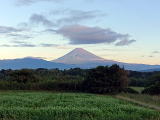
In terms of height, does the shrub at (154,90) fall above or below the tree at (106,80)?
below

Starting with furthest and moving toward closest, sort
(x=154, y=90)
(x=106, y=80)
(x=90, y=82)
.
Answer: (x=90, y=82)
(x=106, y=80)
(x=154, y=90)

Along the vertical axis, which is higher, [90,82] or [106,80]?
[106,80]

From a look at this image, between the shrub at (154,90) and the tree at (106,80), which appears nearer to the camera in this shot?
the shrub at (154,90)

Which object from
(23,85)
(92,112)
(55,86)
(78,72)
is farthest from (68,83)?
(92,112)

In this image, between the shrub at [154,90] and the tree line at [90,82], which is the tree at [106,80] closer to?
the tree line at [90,82]

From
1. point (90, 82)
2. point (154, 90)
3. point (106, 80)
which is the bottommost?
point (154, 90)

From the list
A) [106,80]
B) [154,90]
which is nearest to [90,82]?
[106,80]

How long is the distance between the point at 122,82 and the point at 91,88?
4.37 metres

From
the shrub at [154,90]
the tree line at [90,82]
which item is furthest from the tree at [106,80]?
the shrub at [154,90]

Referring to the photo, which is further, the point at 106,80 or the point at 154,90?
the point at 106,80

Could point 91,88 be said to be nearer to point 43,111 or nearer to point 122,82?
point 122,82

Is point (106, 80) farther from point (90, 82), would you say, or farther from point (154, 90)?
point (154, 90)

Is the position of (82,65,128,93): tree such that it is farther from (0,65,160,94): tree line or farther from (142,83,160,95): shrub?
(142,83,160,95): shrub

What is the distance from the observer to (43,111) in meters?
22.6
